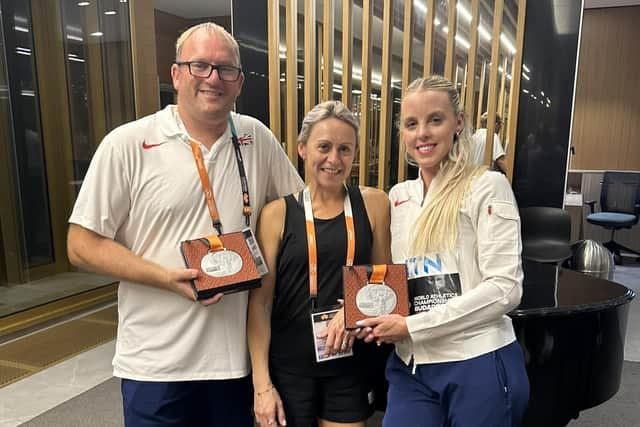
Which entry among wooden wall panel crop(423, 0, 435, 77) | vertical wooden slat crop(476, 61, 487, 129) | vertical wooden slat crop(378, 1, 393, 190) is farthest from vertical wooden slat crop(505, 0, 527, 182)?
vertical wooden slat crop(378, 1, 393, 190)

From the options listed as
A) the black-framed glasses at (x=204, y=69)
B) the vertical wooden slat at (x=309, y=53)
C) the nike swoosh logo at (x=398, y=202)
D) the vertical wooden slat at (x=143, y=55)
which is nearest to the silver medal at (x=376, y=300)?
the nike swoosh logo at (x=398, y=202)

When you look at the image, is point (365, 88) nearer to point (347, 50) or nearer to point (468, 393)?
point (347, 50)

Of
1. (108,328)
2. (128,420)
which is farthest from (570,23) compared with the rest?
(108,328)

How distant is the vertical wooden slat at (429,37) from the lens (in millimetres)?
3430

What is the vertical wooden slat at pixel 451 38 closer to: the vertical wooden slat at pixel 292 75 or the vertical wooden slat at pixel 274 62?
the vertical wooden slat at pixel 292 75

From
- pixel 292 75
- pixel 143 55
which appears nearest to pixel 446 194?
pixel 292 75

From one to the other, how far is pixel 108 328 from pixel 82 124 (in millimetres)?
2109

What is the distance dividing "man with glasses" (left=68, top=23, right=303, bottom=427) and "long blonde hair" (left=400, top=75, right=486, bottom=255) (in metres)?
0.52

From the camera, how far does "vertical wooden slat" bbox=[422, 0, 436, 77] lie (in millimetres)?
3430

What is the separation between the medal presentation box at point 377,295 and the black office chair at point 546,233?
260cm

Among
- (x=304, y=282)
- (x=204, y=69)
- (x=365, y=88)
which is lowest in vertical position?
(x=304, y=282)

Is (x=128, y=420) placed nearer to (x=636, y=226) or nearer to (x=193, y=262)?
(x=193, y=262)

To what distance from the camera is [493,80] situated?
3336 mm

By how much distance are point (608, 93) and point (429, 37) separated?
16.5 ft
